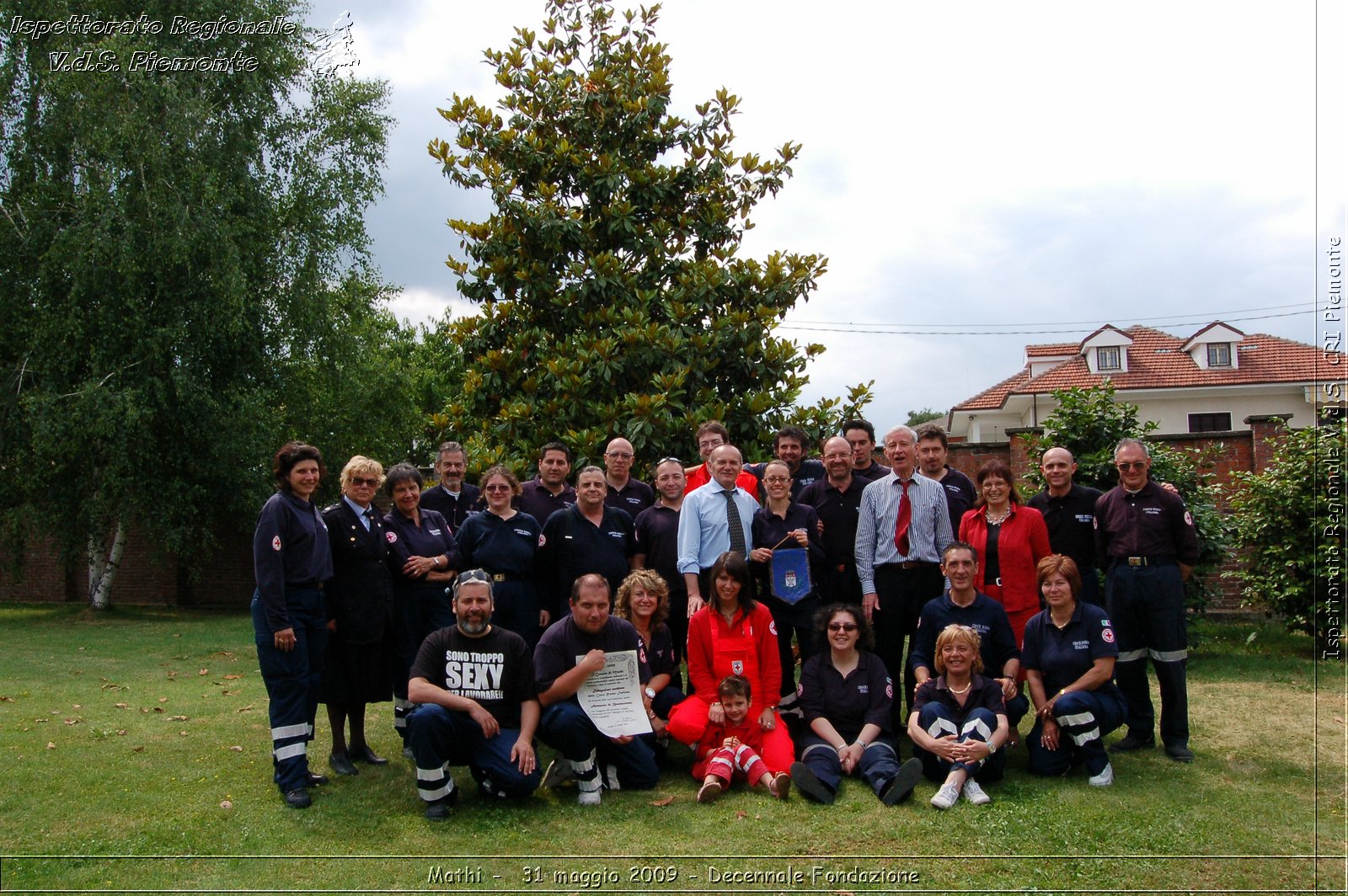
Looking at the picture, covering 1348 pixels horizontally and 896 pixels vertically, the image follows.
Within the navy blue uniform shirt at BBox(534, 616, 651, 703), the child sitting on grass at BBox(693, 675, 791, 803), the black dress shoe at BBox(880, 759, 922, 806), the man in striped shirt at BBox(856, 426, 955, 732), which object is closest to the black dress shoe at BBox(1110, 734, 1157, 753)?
the man in striped shirt at BBox(856, 426, 955, 732)

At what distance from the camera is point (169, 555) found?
65.4ft

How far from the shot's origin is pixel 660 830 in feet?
15.4

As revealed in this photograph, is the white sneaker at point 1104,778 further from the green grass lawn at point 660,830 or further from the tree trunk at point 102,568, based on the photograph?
the tree trunk at point 102,568

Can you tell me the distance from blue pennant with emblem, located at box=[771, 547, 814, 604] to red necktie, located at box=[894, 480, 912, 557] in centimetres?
60

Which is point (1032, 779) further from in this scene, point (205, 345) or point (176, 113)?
point (176, 113)

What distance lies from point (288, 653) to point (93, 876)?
146 centimetres

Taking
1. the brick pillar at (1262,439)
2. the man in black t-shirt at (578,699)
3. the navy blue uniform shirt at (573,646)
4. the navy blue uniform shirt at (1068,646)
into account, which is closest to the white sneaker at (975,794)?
the navy blue uniform shirt at (1068,646)

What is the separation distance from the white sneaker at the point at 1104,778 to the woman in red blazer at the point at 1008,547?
3.35 ft

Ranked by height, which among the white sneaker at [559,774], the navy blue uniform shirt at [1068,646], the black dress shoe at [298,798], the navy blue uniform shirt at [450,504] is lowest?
the black dress shoe at [298,798]

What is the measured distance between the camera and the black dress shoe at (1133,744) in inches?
246

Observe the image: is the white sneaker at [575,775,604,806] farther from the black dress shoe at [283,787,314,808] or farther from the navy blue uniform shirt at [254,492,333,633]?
the navy blue uniform shirt at [254,492,333,633]

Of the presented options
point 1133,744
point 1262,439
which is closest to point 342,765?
point 1133,744

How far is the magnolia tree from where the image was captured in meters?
8.53

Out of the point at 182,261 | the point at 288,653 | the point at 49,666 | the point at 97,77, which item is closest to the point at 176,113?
the point at 97,77
